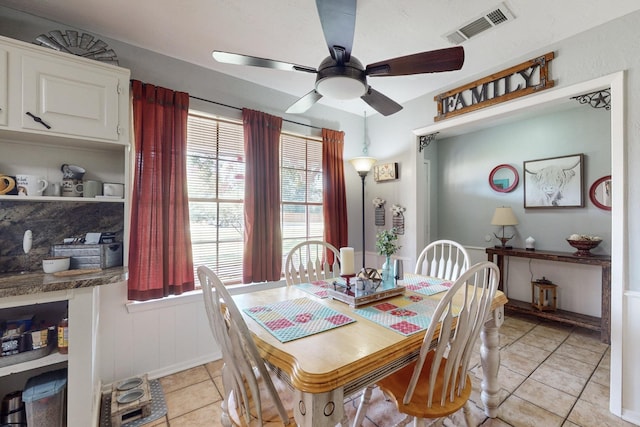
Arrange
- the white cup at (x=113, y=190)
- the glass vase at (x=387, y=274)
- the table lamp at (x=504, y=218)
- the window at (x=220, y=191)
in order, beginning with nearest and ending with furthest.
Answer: the glass vase at (x=387, y=274) < the white cup at (x=113, y=190) < the window at (x=220, y=191) < the table lamp at (x=504, y=218)

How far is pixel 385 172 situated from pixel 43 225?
3.12 meters

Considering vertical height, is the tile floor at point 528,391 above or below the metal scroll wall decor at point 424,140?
below

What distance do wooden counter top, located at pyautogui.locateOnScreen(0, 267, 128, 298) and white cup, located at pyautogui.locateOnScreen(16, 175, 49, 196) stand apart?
48 centimetres

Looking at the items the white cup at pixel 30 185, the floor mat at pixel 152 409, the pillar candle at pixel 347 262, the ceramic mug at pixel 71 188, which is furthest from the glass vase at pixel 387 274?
the white cup at pixel 30 185

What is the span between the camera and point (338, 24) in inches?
48.3

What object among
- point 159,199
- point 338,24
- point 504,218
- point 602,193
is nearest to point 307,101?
point 338,24

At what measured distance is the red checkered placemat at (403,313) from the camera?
127 centimetres

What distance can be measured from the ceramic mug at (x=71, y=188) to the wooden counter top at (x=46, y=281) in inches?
19.7

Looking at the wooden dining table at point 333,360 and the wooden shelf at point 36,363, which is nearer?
the wooden dining table at point 333,360

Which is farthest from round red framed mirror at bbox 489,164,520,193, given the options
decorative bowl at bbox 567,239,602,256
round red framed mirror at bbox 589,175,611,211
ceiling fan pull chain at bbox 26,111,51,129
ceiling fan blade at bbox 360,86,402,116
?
ceiling fan pull chain at bbox 26,111,51,129

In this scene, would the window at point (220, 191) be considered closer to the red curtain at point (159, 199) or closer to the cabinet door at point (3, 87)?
the red curtain at point (159, 199)

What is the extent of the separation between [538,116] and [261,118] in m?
3.52

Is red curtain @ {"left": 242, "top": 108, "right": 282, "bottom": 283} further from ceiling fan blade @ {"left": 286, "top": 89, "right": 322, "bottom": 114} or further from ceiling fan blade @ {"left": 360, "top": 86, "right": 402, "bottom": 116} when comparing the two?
ceiling fan blade @ {"left": 360, "top": 86, "right": 402, "bottom": 116}

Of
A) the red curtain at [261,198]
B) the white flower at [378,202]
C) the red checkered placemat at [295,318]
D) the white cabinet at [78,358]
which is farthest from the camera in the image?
the white flower at [378,202]
